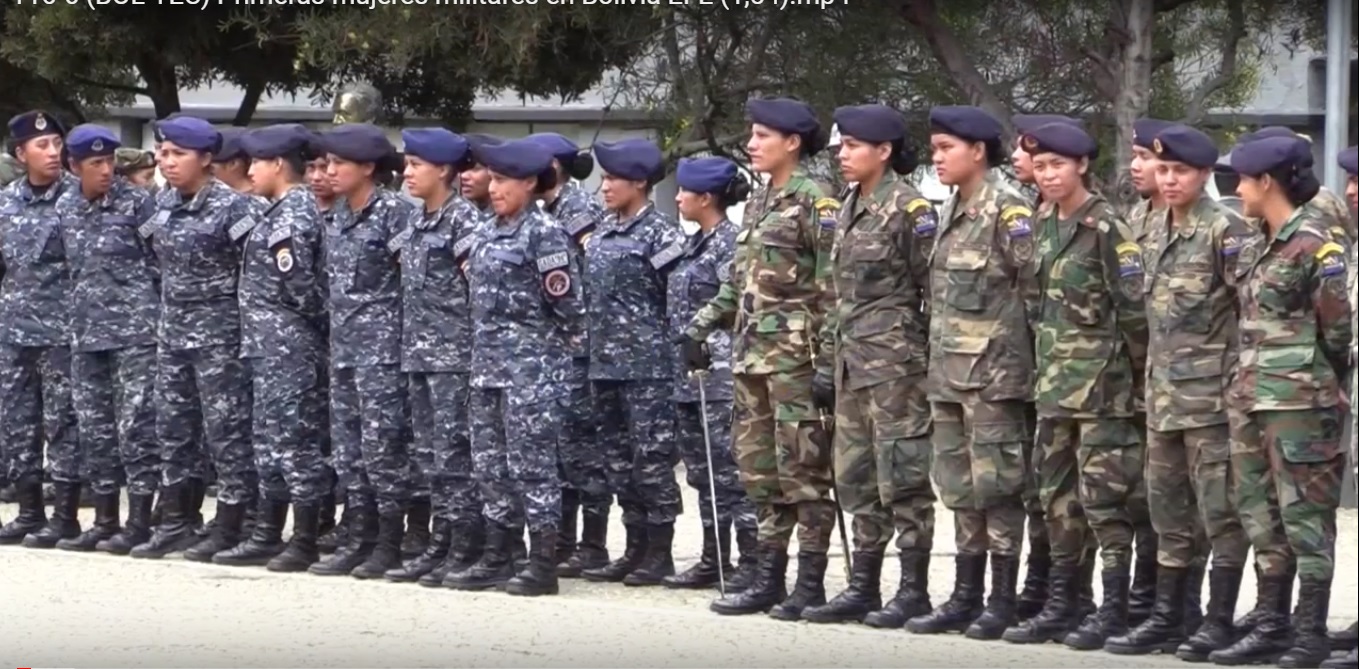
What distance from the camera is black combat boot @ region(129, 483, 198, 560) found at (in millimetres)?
11016

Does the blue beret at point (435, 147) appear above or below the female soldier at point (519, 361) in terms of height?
above

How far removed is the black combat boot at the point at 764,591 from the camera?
9469 mm

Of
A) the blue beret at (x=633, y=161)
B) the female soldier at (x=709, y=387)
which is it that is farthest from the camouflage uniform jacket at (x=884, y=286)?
the blue beret at (x=633, y=161)

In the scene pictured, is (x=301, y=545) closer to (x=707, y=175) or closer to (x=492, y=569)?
(x=492, y=569)

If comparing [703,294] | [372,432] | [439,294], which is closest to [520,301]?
[439,294]

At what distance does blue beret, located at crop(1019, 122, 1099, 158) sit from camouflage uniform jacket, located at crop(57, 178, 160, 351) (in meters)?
4.39

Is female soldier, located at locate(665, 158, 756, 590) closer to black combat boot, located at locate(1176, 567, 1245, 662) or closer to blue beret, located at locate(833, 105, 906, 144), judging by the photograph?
blue beret, located at locate(833, 105, 906, 144)

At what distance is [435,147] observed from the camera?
1034cm

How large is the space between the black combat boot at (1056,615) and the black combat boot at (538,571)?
2.03m

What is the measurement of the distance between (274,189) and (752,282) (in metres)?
2.57

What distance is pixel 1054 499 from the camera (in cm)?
877

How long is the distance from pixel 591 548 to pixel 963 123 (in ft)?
9.15

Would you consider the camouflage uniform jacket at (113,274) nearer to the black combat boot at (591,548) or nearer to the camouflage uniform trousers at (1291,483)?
the black combat boot at (591,548)

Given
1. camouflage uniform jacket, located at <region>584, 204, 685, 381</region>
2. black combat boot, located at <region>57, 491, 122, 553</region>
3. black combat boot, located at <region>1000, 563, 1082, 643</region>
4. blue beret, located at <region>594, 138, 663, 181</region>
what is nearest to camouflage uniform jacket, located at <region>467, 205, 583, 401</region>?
camouflage uniform jacket, located at <region>584, 204, 685, 381</region>
